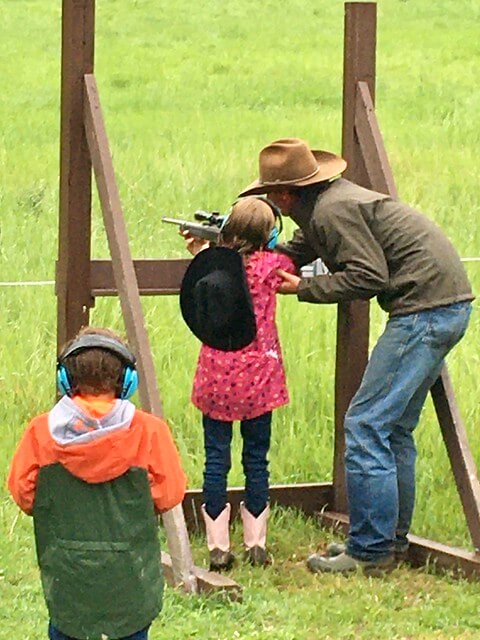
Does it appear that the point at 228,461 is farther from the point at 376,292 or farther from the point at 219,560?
the point at 376,292

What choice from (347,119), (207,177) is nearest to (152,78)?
(207,177)

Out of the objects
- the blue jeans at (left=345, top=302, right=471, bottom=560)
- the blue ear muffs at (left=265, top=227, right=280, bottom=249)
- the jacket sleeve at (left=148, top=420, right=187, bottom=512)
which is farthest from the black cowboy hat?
the jacket sleeve at (left=148, top=420, right=187, bottom=512)

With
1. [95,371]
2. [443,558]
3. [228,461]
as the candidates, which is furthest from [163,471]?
[443,558]

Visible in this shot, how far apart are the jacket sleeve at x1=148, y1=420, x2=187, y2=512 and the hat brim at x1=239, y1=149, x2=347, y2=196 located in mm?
2307

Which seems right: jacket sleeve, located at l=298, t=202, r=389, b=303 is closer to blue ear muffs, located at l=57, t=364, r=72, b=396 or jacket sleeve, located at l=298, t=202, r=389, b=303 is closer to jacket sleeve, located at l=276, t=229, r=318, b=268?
jacket sleeve, located at l=276, t=229, r=318, b=268

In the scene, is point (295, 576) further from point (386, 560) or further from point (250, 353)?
point (250, 353)

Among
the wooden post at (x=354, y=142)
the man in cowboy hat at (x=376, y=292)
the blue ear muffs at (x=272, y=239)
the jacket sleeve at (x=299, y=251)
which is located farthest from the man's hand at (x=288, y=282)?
the wooden post at (x=354, y=142)

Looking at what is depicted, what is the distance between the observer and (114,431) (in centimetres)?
472

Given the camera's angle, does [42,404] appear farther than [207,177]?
No

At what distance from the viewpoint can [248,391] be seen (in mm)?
6926

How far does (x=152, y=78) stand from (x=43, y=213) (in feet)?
14.4

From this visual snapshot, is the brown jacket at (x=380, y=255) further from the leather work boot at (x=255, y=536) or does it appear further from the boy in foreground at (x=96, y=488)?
the boy in foreground at (x=96, y=488)

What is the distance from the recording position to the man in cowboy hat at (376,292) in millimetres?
6797

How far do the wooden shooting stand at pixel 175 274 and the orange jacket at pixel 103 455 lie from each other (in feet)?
5.43
